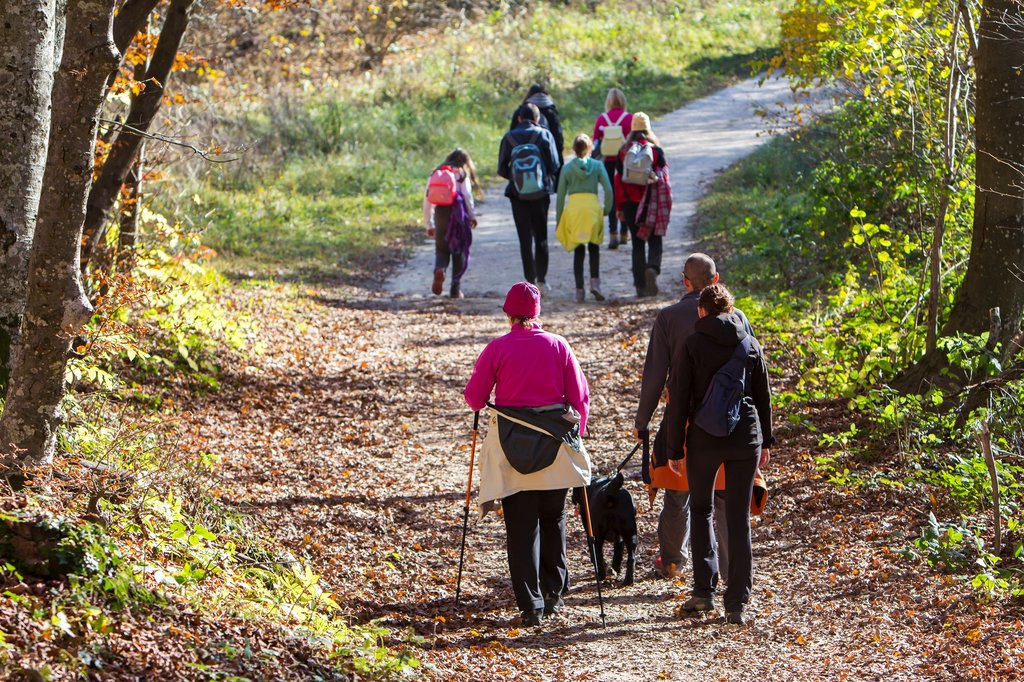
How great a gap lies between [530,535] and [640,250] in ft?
25.4

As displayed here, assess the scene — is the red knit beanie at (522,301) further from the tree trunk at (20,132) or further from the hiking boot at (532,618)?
the tree trunk at (20,132)

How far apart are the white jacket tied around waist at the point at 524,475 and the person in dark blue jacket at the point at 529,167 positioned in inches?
A: 268

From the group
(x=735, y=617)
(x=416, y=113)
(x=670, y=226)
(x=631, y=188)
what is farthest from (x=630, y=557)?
(x=416, y=113)

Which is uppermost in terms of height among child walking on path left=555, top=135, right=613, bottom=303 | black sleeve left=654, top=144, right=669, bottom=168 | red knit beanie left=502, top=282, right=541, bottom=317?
black sleeve left=654, top=144, right=669, bottom=168

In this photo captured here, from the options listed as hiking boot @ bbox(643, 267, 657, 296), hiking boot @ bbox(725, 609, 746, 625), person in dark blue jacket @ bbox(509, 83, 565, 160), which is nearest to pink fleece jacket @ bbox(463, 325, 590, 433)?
hiking boot @ bbox(725, 609, 746, 625)

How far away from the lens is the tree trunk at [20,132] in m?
5.93

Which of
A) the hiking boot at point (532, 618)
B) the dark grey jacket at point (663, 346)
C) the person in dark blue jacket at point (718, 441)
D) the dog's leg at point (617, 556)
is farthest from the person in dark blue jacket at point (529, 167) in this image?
the hiking boot at point (532, 618)

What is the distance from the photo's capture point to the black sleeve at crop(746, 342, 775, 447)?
244 inches

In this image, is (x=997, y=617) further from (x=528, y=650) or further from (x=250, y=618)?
(x=250, y=618)

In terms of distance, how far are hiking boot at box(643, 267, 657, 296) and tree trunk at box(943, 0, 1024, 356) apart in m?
5.43

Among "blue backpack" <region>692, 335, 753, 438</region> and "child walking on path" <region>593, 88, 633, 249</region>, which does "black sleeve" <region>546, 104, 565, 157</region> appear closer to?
"child walking on path" <region>593, 88, 633, 249</region>

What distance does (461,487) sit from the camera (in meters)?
8.78

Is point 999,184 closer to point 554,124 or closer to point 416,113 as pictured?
point 554,124

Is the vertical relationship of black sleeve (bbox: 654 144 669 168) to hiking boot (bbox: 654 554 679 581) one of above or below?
above
